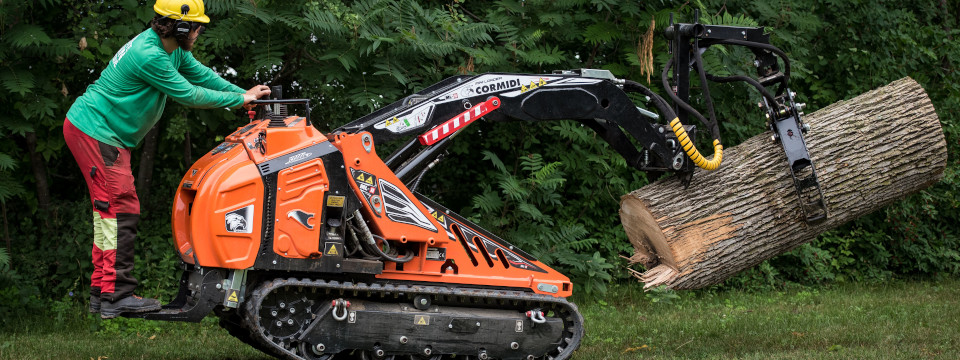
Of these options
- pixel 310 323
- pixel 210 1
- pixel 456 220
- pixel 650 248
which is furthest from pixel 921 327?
pixel 210 1

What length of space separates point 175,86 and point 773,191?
182 inches

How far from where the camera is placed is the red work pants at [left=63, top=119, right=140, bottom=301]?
18.3 feet

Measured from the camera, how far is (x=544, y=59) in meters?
8.73

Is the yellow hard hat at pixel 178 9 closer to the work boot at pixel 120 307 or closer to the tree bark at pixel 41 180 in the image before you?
the work boot at pixel 120 307

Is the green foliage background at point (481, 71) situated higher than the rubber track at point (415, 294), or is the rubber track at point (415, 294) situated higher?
the green foliage background at point (481, 71)

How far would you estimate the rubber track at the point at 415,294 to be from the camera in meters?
5.62

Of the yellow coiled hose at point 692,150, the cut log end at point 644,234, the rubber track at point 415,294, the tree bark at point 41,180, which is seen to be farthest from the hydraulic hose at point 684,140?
the tree bark at point 41,180

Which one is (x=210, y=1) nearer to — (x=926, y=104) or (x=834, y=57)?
(x=926, y=104)

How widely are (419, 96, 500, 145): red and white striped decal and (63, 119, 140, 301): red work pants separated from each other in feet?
6.43

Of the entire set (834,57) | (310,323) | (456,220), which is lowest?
(310,323)

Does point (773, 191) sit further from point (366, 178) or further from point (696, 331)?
point (366, 178)

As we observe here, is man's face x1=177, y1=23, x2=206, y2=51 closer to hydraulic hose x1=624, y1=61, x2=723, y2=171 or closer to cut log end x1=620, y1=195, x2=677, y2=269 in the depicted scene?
hydraulic hose x1=624, y1=61, x2=723, y2=171

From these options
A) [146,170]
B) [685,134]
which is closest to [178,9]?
[685,134]

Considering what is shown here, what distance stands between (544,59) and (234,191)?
4015 millimetres
